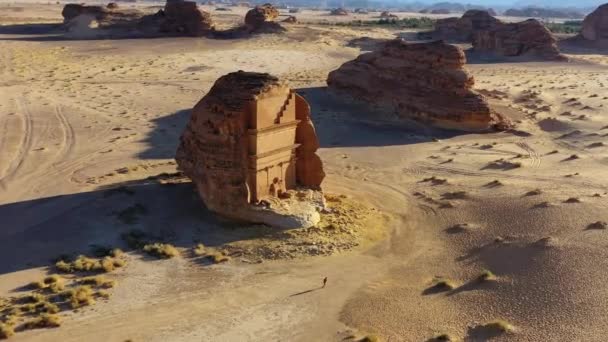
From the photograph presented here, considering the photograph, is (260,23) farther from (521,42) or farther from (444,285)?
(444,285)

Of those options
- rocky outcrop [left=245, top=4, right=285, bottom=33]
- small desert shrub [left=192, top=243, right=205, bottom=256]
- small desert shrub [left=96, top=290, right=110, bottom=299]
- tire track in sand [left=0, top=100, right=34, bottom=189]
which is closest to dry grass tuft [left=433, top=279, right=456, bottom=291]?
small desert shrub [left=192, top=243, right=205, bottom=256]

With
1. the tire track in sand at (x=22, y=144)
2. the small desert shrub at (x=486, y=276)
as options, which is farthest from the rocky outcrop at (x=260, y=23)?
the small desert shrub at (x=486, y=276)

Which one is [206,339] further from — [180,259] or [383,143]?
[383,143]

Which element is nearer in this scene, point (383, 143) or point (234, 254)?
point (234, 254)

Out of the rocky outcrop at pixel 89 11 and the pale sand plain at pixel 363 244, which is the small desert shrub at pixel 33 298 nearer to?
the pale sand plain at pixel 363 244

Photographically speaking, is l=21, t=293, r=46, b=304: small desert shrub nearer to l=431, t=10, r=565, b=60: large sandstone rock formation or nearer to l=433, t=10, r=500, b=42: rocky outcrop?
l=431, t=10, r=565, b=60: large sandstone rock formation

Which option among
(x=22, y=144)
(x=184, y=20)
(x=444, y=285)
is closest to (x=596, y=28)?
(x=184, y=20)

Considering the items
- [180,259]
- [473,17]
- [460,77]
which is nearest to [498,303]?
[180,259]
